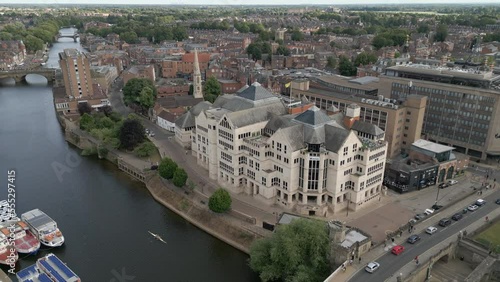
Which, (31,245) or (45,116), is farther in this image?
(45,116)

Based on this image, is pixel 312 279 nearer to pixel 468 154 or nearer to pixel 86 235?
pixel 86 235

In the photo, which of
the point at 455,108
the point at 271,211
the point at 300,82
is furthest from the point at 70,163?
the point at 455,108

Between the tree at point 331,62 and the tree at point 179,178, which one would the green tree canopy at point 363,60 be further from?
the tree at point 179,178

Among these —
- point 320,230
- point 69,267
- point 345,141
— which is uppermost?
point 345,141

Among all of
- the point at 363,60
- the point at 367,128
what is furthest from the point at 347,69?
the point at 367,128

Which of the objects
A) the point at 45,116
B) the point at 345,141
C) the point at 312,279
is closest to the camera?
the point at 312,279

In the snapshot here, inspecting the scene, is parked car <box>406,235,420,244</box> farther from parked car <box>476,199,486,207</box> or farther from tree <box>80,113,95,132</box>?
tree <box>80,113,95,132</box>

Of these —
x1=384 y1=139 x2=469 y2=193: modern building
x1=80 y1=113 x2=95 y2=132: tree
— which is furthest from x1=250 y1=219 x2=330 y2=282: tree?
x1=80 y1=113 x2=95 y2=132: tree
